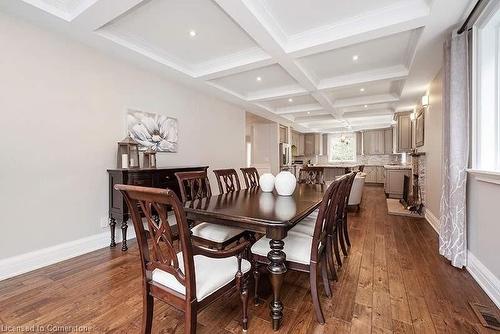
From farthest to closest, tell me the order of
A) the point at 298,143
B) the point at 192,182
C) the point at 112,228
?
the point at 298,143 < the point at 112,228 < the point at 192,182

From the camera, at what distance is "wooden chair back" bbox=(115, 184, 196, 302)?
3.50ft

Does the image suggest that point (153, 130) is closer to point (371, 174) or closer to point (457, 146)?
point (457, 146)

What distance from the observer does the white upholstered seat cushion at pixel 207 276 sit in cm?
120

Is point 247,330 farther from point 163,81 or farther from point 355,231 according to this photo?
point 163,81

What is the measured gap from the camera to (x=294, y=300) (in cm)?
181

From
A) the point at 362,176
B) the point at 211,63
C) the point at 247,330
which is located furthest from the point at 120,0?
the point at 362,176

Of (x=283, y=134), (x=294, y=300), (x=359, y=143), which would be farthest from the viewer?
(x=359, y=143)

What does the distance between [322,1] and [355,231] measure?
2977 millimetres

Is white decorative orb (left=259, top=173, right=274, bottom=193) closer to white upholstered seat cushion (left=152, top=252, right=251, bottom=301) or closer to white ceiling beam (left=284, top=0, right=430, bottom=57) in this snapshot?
white upholstered seat cushion (left=152, top=252, right=251, bottom=301)

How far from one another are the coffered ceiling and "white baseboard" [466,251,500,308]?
227cm

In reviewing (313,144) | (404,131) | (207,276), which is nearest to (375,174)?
(313,144)

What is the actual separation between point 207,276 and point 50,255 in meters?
2.27

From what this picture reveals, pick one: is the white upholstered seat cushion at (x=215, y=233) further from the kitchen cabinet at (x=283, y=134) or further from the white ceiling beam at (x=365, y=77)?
the kitchen cabinet at (x=283, y=134)

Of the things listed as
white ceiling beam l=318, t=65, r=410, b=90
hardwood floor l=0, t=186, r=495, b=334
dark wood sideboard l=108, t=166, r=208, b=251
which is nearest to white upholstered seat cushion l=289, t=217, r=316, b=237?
hardwood floor l=0, t=186, r=495, b=334
